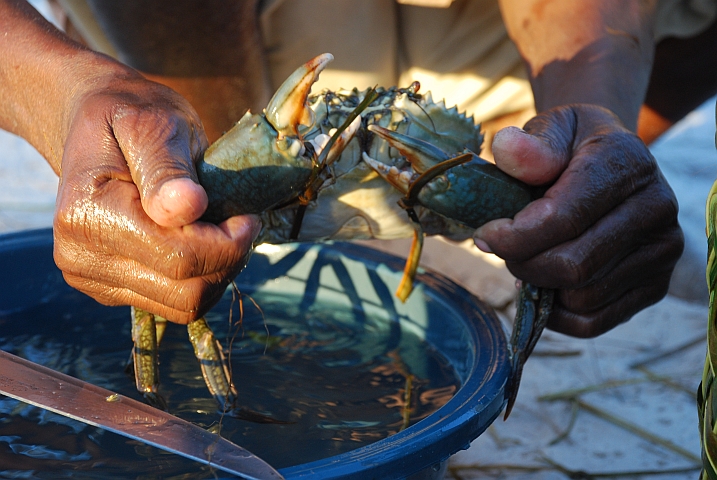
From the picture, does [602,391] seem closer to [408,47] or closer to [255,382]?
[255,382]

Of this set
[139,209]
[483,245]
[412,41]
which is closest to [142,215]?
[139,209]

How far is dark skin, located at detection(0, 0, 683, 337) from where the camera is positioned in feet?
4.44

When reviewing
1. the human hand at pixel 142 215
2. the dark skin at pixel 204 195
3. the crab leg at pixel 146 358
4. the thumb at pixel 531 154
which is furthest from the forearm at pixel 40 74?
the thumb at pixel 531 154

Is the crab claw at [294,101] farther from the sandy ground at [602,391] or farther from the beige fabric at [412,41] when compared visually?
the beige fabric at [412,41]

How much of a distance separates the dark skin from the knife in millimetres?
193

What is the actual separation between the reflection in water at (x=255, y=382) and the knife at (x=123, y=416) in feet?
0.25

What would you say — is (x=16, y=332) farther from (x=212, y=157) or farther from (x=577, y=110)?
(x=577, y=110)

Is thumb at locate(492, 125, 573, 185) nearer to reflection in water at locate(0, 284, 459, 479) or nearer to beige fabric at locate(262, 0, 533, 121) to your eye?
reflection in water at locate(0, 284, 459, 479)

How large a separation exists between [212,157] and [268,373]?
67cm

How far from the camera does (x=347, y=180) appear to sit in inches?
72.8

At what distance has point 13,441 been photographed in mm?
1494

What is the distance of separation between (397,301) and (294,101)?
0.96m

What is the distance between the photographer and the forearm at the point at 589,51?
215cm

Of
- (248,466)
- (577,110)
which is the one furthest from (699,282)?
(248,466)
